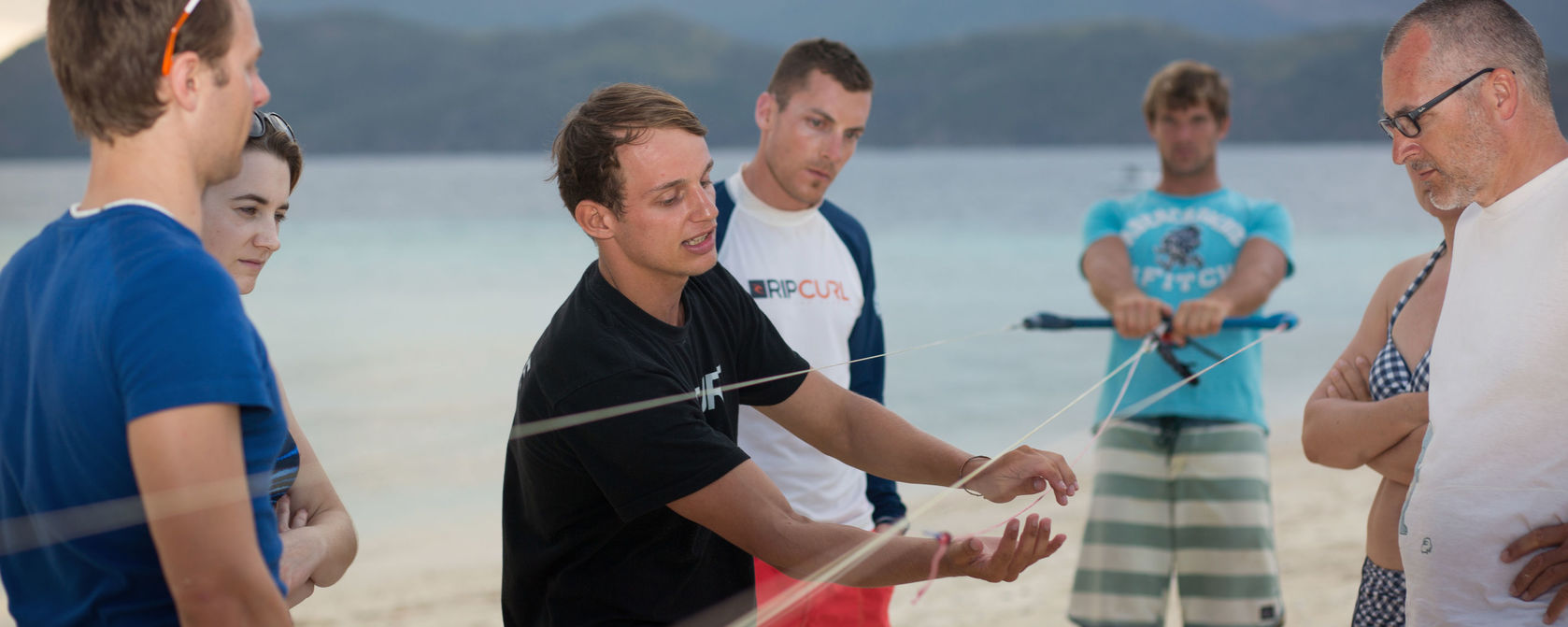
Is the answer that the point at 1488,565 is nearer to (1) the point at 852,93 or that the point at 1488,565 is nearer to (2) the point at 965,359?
(1) the point at 852,93

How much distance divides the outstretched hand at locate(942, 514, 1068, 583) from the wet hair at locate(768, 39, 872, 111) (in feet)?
7.06

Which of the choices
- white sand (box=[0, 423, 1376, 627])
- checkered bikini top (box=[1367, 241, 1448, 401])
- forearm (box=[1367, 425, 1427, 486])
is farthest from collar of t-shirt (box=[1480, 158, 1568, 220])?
white sand (box=[0, 423, 1376, 627])

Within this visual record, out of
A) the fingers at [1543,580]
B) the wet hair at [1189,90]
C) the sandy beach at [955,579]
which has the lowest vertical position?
the sandy beach at [955,579]

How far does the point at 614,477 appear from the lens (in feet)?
7.24

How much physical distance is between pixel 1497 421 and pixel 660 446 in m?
1.73

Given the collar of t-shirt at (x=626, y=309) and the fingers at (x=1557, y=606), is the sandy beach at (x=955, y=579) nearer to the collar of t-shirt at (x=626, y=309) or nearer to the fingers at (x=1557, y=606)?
the fingers at (x=1557, y=606)

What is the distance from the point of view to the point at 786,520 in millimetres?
2227

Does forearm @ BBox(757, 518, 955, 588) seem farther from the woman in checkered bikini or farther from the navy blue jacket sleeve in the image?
the navy blue jacket sleeve

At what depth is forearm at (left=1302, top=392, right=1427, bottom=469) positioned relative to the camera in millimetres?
2682

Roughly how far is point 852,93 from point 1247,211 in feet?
6.22

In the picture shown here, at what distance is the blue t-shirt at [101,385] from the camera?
1.51 metres

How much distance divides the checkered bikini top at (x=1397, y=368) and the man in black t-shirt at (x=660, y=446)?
3.12ft

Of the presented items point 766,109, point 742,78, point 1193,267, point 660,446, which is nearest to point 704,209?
point 660,446

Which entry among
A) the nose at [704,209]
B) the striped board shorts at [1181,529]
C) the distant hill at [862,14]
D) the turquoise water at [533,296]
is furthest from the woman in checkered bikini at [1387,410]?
the distant hill at [862,14]
